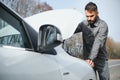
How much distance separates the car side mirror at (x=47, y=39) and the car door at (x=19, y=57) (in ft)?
0.25

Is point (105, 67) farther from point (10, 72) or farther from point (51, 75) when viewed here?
point (10, 72)

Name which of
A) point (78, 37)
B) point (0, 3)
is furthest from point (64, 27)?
point (78, 37)

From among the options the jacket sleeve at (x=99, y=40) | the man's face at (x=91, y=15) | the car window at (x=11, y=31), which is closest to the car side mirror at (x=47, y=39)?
the car window at (x=11, y=31)

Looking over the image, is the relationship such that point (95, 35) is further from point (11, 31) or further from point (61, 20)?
point (11, 31)

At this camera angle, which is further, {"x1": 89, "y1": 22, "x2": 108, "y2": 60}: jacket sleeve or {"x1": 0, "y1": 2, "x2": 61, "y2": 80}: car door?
{"x1": 89, "y1": 22, "x2": 108, "y2": 60}: jacket sleeve

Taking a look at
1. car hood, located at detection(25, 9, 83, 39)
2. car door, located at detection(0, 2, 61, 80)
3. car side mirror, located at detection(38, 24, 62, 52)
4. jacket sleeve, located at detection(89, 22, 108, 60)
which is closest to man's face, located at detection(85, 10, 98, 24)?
jacket sleeve, located at detection(89, 22, 108, 60)

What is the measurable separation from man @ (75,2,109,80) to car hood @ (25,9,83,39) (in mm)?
1115

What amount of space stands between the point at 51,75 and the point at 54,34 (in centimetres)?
37

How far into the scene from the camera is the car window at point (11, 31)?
3.58 metres

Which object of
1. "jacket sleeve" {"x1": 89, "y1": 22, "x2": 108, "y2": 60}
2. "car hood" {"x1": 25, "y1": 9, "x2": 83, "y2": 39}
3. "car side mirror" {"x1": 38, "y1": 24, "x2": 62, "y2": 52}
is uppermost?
"car hood" {"x1": 25, "y1": 9, "x2": 83, "y2": 39}

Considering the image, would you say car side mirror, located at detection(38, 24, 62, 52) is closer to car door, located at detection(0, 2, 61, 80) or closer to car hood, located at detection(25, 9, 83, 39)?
car door, located at detection(0, 2, 61, 80)

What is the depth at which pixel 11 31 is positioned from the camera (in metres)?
3.74

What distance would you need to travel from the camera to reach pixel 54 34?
12.3 feet

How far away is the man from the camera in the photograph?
6.07 meters
